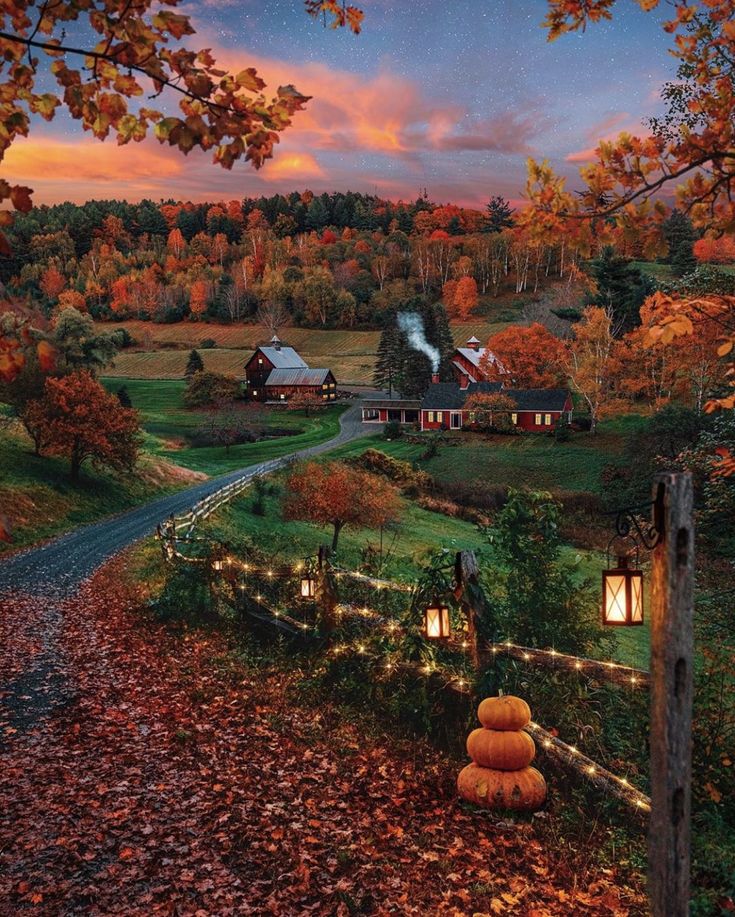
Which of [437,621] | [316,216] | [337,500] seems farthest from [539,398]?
[316,216]

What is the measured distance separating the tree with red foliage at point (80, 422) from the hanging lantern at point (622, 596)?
3039 centimetres

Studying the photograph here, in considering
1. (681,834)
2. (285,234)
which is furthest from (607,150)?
(285,234)

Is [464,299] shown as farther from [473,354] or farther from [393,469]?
[393,469]

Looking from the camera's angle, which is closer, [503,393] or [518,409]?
[518,409]

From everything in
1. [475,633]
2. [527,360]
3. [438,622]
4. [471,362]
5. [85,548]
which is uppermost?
[471,362]

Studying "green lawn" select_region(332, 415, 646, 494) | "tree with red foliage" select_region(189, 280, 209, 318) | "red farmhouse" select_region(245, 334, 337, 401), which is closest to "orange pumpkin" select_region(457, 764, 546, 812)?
"green lawn" select_region(332, 415, 646, 494)

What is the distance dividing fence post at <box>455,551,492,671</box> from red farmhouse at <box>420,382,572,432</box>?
42.2 metres

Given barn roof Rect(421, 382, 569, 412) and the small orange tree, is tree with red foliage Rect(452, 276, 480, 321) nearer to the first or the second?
barn roof Rect(421, 382, 569, 412)

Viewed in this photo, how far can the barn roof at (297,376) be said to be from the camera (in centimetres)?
6228

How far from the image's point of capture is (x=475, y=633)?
29.5ft

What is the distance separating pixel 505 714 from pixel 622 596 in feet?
8.59

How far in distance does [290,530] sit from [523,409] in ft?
86.8

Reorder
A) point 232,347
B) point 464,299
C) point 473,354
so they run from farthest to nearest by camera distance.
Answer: point 464,299 → point 232,347 → point 473,354

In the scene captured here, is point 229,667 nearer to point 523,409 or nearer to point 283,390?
point 523,409
